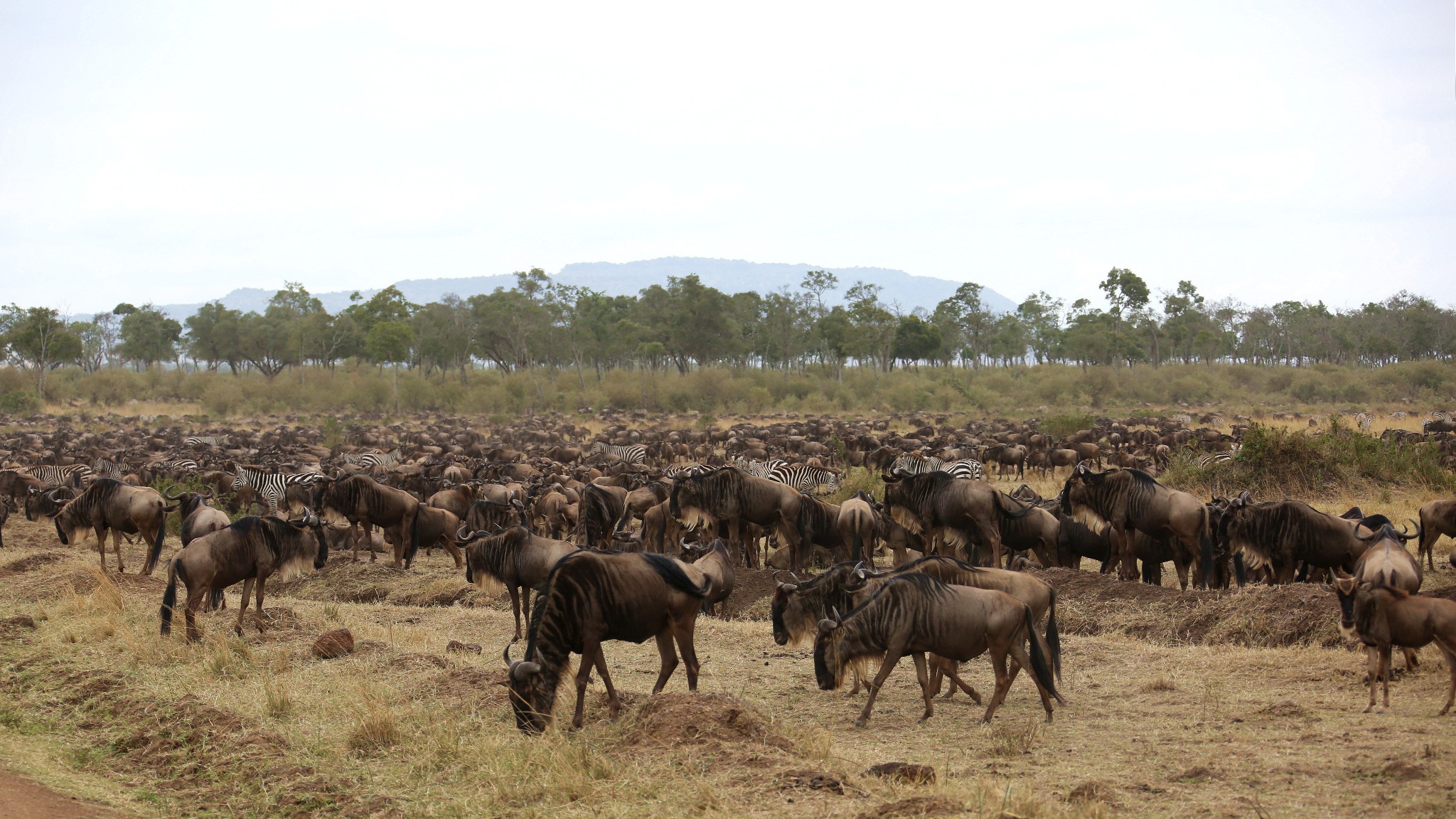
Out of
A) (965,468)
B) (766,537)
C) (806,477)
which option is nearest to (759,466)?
(806,477)

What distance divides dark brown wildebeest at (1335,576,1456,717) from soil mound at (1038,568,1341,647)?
1969mm

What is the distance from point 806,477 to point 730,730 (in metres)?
12.8

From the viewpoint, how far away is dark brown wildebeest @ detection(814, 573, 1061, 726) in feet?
22.2

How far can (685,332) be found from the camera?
68625 mm

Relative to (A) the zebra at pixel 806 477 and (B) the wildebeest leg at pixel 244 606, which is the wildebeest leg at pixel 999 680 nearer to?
(B) the wildebeest leg at pixel 244 606

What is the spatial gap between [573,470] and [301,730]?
14021mm

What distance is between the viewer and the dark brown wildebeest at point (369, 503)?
543 inches

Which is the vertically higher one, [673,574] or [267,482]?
[673,574]

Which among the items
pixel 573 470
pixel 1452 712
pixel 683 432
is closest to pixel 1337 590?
pixel 1452 712

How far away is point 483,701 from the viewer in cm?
712

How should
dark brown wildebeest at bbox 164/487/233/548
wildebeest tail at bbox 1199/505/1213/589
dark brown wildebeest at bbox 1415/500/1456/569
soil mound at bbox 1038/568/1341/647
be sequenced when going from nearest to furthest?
1. soil mound at bbox 1038/568/1341/647
2. wildebeest tail at bbox 1199/505/1213/589
3. dark brown wildebeest at bbox 1415/500/1456/569
4. dark brown wildebeest at bbox 164/487/233/548

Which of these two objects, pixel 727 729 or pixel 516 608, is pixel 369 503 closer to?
pixel 516 608

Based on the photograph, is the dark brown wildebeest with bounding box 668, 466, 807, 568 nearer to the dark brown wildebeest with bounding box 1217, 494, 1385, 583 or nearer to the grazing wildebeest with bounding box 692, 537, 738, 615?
the grazing wildebeest with bounding box 692, 537, 738, 615

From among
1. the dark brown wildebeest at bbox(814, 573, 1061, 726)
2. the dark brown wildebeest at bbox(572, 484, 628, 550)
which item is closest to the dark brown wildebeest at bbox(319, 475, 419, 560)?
the dark brown wildebeest at bbox(572, 484, 628, 550)
